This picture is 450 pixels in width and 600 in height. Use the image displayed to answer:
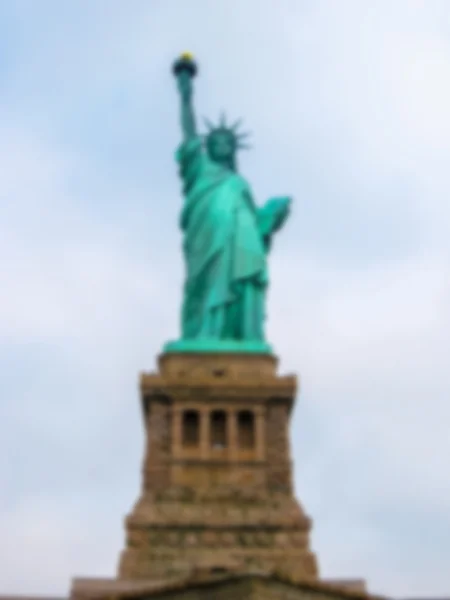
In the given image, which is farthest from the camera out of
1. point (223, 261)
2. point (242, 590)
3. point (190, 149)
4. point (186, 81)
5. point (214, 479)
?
point (186, 81)

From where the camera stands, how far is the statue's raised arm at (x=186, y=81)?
34062 mm

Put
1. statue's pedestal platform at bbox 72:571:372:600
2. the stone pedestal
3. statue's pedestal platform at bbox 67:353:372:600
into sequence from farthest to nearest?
the stone pedestal
statue's pedestal platform at bbox 67:353:372:600
statue's pedestal platform at bbox 72:571:372:600

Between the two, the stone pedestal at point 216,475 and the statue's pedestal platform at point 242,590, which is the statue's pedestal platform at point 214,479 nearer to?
the stone pedestal at point 216,475

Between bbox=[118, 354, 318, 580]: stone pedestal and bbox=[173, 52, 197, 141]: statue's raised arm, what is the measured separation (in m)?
Answer: 9.93

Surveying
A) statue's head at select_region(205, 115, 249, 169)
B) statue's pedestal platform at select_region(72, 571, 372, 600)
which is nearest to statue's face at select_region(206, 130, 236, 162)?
statue's head at select_region(205, 115, 249, 169)

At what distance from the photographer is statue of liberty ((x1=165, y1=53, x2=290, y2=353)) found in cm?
2880

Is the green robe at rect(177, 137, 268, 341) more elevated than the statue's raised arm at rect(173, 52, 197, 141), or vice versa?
the statue's raised arm at rect(173, 52, 197, 141)

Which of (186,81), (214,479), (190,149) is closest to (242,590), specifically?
(214,479)

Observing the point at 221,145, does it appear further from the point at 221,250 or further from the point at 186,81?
the point at 221,250

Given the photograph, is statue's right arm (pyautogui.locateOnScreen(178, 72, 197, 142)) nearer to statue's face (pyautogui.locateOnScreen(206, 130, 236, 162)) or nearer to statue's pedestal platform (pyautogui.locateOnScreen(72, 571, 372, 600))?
statue's face (pyautogui.locateOnScreen(206, 130, 236, 162))

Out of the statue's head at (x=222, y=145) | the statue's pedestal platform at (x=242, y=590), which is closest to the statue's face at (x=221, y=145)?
the statue's head at (x=222, y=145)

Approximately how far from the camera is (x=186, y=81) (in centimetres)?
3503

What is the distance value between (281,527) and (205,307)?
735 cm

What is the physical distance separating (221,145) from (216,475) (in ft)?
39.0
